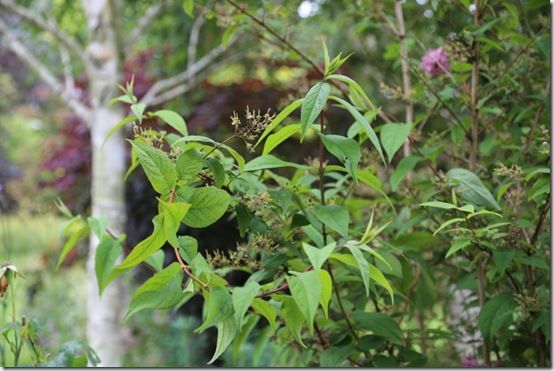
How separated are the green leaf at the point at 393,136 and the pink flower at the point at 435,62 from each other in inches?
9.0

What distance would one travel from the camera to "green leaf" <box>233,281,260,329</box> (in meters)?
0.73

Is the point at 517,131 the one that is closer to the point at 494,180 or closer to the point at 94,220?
the point at 494,180

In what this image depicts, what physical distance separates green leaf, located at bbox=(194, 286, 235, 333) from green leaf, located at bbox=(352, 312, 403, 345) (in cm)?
34

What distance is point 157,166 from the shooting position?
2.42 feet

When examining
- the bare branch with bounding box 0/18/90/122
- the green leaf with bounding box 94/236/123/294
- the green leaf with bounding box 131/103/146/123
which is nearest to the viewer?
the green leaf with bounding box 131/103/146/123

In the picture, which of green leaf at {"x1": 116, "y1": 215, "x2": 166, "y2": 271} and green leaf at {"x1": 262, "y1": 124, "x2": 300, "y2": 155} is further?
green leaf at {"x1": 262, "y1": 124, "x2": 300, "y2": 155}

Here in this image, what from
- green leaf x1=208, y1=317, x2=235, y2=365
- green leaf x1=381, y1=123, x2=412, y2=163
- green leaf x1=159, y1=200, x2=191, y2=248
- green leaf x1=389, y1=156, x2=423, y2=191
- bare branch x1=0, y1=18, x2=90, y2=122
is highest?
bare branch x1=0, y1=18, x2=90, y2=122

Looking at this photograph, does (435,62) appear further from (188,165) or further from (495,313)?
(188,165)

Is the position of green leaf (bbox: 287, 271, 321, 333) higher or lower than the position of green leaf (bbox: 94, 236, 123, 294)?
lower

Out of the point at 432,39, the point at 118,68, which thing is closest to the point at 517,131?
the point at 432,39

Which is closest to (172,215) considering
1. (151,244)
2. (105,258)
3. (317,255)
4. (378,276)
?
(151,244)

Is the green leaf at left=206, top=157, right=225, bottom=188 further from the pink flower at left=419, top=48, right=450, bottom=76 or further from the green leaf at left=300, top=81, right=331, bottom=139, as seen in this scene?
the pink flower at left=419, top=48, right=450, bottom=76

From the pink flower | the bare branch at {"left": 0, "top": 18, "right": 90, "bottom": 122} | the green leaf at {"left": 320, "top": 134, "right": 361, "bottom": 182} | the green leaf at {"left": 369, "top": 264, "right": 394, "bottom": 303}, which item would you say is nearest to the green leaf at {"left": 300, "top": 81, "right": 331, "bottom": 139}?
the green leaf at {"left": 320, "top": 134, "right": 361, "bottom": 182}

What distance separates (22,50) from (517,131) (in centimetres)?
210
